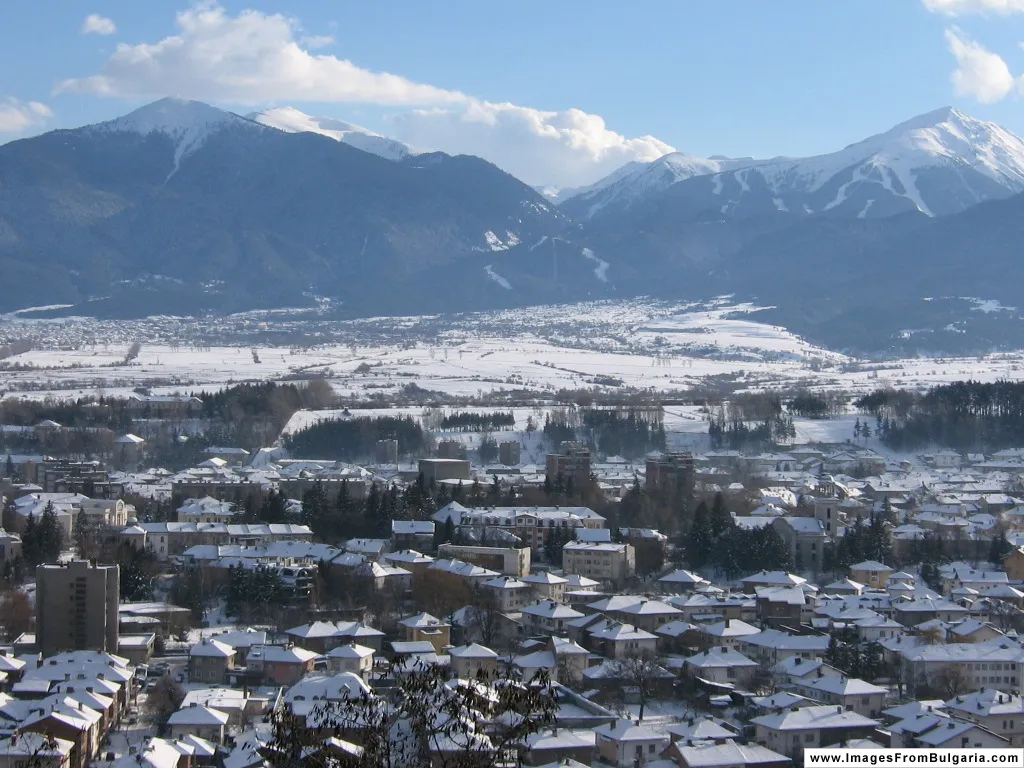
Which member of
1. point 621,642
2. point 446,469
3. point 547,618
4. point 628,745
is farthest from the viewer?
point 446,469

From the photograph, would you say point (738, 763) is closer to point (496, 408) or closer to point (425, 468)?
point (425, 468)

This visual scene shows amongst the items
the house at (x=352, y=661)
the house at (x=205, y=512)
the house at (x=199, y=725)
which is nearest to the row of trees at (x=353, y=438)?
the house at (x=205, y=512)

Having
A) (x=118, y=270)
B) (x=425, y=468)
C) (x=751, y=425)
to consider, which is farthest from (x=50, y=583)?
(x=118, y=270)

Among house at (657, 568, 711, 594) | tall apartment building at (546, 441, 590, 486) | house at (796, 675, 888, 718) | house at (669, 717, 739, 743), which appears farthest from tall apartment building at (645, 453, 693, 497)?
house at (669, 717, 739, 743)

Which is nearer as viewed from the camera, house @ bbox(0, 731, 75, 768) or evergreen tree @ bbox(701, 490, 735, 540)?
house @ bbox(0, 731, 75, 768)

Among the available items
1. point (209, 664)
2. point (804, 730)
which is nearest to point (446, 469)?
point (209, 664)

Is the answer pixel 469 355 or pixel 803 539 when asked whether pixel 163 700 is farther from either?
pixel 469 355

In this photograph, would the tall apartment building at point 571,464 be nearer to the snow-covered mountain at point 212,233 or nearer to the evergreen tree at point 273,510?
the evergreen tree at point 273,510

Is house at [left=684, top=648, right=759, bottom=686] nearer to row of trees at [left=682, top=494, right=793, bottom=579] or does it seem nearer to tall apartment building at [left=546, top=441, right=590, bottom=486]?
row of trees at [left=682, top=494, right=793, bottom=579]
